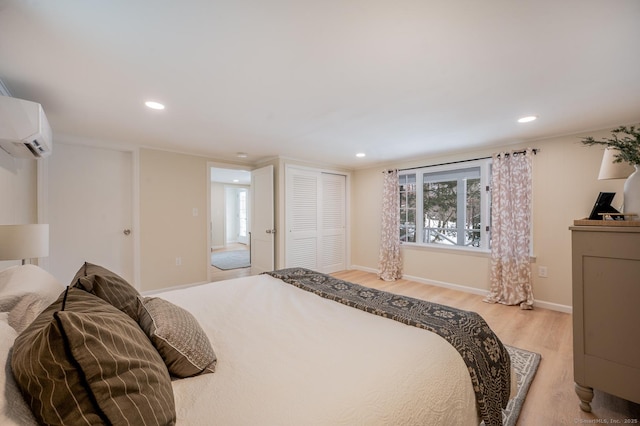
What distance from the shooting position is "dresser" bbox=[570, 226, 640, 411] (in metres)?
1.56

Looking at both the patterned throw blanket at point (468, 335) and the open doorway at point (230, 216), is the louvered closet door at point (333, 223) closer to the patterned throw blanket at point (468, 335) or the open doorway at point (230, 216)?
the open doorway at point (230, 216)

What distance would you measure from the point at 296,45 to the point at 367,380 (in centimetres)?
176

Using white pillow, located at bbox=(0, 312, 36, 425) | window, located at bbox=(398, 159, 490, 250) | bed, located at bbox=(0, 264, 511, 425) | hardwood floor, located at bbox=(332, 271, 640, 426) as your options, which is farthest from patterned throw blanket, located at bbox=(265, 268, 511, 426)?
window, located at bbox=(398, 159, 490, 250)

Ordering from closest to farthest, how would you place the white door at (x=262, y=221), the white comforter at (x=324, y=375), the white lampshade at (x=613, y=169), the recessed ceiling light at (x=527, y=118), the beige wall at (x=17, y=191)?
the white comforter at (x=324, y=375) → the beige wall at (x=17, y=191) → the white lampshade at (x=613, y=169) → the recessed ceiling light at (x=527, y=118) → the white door at (x=262, y=221)

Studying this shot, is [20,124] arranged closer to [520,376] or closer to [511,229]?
[520,376]

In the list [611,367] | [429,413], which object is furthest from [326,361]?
[611,367]

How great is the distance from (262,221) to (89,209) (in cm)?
241

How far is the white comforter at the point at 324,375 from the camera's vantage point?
87cm

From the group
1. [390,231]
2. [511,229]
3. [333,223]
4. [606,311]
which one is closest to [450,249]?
[511,229]

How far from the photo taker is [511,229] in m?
3.67

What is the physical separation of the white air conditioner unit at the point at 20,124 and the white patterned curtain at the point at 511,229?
4949 mm

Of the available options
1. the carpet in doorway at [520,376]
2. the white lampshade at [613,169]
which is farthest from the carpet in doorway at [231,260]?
the white lampshade at [613,169]

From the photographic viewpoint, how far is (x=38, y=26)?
4.65 feet

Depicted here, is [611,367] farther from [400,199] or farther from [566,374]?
[400,199]
